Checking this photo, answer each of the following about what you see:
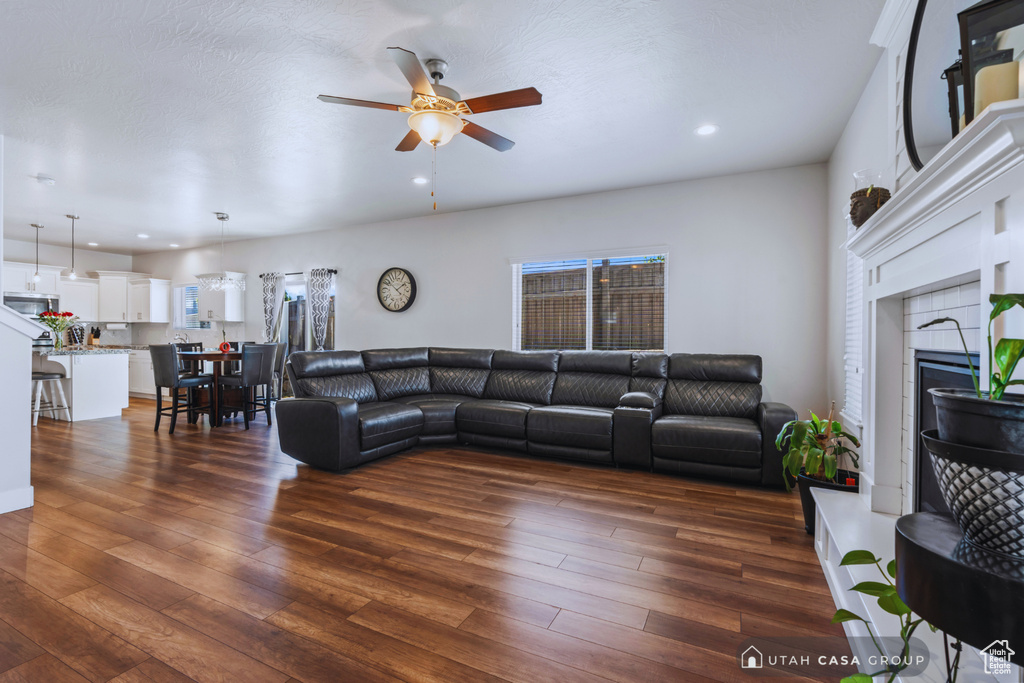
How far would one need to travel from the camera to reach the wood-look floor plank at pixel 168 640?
5.27 ft

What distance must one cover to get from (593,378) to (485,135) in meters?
2.80

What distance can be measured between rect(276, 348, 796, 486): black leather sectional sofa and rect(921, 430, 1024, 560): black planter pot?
9.46 feet

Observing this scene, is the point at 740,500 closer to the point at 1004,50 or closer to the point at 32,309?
the point at 1004,50

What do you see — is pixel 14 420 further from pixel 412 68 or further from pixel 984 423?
pixel 984 423

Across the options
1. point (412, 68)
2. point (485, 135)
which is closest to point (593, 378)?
point (485, 135)

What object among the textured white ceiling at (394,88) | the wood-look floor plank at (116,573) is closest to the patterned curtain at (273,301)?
the textured white ceiling at (394,88)

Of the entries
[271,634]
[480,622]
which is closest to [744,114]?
[480,622]

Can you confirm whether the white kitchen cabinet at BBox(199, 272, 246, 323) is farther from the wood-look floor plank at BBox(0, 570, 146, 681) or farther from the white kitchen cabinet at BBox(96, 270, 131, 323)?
the wood-look floor plank at BBox(0, 570, 146, 681)

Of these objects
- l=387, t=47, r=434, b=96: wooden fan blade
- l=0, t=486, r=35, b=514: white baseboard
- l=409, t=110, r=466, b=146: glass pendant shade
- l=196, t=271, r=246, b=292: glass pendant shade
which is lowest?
l=0, t=486, r=35, b=514: white baseboard

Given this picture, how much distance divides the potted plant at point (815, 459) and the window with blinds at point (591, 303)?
2.43 m

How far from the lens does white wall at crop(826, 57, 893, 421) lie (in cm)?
276

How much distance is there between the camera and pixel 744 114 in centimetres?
346

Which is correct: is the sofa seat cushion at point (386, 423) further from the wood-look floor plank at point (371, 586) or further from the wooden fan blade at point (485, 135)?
the wooden fan blade at point (485, 135)

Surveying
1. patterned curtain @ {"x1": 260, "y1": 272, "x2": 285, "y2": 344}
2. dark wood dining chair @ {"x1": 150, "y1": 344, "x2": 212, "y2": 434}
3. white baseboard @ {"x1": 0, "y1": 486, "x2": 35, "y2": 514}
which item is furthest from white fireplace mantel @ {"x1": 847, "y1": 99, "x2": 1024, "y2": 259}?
patterned curtain @ {"x1": 260, "y1": 272, "x2": 285, "y2": 344}
